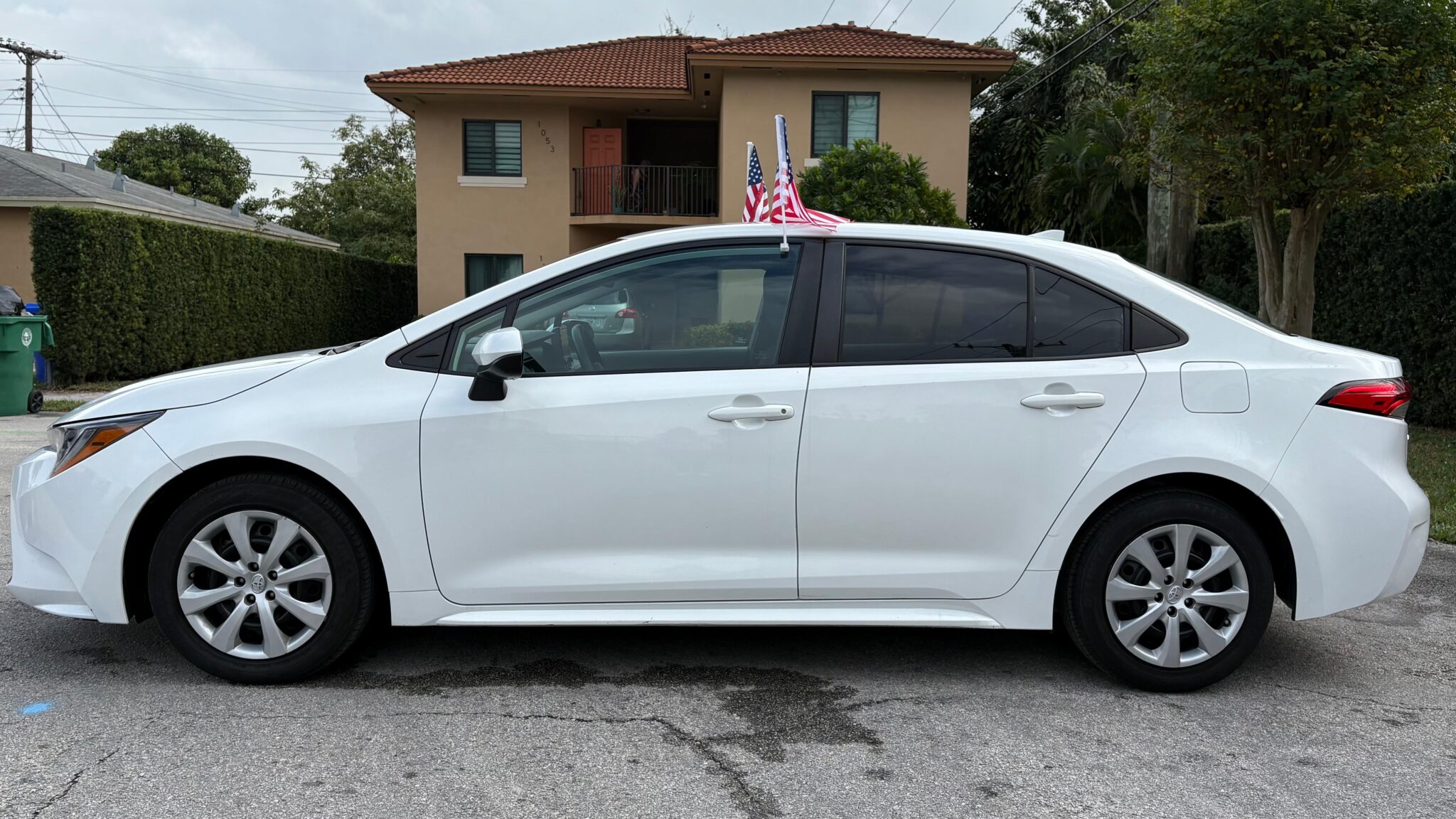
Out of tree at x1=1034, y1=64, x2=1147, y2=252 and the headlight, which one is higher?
tree at x1=1034, y1=64, x2=1147, y2=252

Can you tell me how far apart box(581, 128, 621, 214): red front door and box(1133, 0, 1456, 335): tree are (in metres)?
15.0

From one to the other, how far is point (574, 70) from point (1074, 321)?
2185 centimetres

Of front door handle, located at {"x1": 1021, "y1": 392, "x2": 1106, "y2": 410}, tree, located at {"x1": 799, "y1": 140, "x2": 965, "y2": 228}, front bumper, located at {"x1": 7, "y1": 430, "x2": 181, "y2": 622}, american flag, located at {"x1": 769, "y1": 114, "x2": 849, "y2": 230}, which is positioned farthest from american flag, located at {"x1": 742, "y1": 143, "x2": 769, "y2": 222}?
tree, located at {"x1": 799, "y1": 140, "x2": 965, "y2": 228}

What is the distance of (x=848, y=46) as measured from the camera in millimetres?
20891

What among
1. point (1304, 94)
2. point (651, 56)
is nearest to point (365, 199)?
point (651, 56)

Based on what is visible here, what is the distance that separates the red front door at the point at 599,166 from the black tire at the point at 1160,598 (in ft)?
67.6

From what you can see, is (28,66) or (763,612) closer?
(763,612)

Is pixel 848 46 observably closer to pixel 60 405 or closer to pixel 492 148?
pixel 492 148

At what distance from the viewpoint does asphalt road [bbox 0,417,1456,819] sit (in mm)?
3002

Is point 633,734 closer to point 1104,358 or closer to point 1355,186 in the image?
point 1104,358

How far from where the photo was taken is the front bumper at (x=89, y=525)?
3717 mm

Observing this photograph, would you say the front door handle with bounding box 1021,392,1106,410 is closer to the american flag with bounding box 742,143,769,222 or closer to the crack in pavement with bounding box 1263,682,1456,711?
the crack in pavement with bounding box 1263,682,1456,711

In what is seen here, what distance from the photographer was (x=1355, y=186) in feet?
30.6

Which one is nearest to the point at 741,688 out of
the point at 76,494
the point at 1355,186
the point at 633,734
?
the point at 633,734
